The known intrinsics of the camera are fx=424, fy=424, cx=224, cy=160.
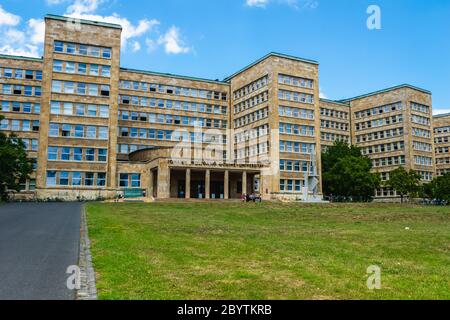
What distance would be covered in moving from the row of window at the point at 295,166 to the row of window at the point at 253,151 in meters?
3.83

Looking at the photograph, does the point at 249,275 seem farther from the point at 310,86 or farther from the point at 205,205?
the point at 310,86

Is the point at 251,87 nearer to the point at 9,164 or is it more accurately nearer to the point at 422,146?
the point at 422,146

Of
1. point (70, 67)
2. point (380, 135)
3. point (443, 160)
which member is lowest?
point (443, 160)

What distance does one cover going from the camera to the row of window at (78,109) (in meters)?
62.3

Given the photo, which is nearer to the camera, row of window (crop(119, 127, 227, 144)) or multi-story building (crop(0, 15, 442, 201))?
multi-story building (crop(0, 15, 442, 201))

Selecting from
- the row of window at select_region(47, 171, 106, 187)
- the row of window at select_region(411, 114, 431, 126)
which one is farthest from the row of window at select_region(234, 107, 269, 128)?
the row of window at select_region(411, 114, 431, 126)

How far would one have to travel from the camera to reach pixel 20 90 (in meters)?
76.8

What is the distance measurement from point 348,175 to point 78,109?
43590mm

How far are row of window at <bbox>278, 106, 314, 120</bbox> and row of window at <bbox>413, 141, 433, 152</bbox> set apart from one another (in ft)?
90.6

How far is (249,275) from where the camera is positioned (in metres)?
9.09

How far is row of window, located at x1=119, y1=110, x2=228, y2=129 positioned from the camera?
78.5 metres

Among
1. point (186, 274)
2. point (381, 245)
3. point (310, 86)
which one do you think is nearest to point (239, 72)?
point (310, 86)

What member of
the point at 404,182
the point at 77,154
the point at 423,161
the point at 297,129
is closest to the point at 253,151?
the point at 297,129

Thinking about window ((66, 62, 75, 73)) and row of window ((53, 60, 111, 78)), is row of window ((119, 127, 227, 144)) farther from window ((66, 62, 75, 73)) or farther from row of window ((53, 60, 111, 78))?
window ((66, 62, 75, 73))
